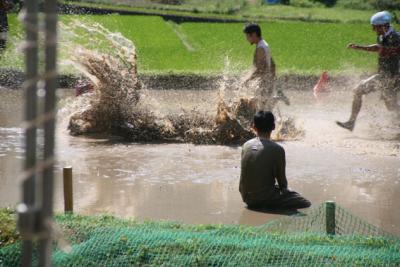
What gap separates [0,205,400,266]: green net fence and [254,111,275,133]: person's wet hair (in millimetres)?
1138

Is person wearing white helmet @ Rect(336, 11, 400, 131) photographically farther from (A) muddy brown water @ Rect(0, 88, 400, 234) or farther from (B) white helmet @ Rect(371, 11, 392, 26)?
(A) muddy brown water @ Rect(0, 88, 400, 234)

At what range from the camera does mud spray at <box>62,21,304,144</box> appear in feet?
30.1

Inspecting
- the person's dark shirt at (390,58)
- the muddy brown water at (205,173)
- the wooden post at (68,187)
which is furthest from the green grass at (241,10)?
the wooden post at (68,187)

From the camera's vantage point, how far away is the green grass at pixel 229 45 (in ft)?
59.1

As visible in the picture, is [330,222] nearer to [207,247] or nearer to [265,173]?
[207,247]

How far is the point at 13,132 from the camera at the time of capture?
976 cm

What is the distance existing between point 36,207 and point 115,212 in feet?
14.8

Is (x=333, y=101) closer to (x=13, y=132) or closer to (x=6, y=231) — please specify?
(x=13, y=132)

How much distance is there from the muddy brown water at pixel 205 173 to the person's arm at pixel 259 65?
2.19 ft

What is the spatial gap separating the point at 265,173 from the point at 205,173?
1.55m

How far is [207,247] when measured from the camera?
4.86 m

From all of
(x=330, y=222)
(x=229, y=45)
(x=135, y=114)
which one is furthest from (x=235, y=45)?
(x=330, y=222)

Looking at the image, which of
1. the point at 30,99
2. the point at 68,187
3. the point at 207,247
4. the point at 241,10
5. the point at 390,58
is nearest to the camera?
the point at 30,99

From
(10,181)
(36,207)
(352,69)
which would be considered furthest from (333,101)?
(36,207)
